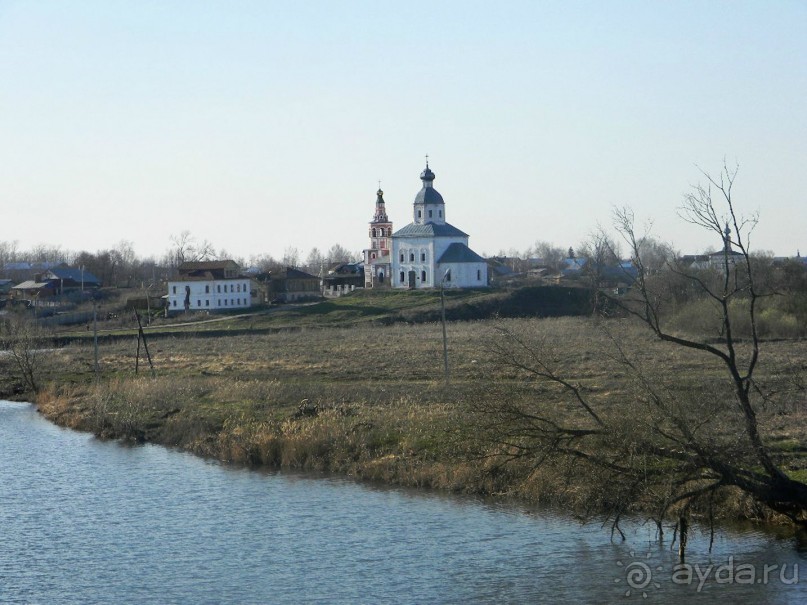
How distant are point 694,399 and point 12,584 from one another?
13.0m

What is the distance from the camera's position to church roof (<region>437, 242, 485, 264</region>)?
102125 millimetres

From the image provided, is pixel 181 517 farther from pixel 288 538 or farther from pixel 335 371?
pixel 335 371

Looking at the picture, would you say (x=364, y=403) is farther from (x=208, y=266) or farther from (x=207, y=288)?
(x=208, y=266)

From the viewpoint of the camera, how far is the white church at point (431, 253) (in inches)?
4021

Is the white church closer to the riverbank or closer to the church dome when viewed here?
the church dome

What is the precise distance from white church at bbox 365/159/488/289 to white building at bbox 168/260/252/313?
1606 centimetres

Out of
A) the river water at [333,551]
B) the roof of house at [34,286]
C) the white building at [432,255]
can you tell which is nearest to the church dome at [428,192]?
the white building at [432,255]

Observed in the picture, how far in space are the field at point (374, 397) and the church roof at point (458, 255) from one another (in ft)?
119

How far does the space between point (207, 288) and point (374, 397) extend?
207 ft

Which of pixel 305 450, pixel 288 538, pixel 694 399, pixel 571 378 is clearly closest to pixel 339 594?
pixel 288 538

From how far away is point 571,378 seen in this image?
4066cm

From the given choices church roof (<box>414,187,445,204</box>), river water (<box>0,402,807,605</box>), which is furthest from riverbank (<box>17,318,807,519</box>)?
church roof (<box>414,187,445,204</box>)

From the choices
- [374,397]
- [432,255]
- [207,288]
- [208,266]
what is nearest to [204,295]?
[207,288]

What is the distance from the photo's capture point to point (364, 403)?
34.2 metres
